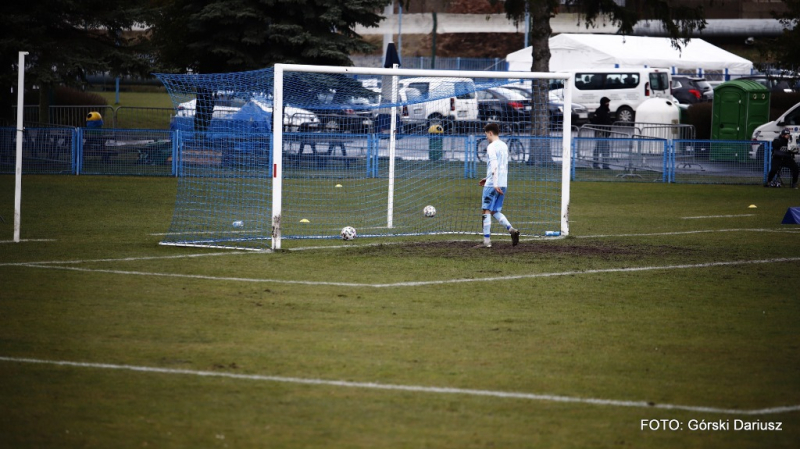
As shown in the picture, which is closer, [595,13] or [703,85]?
[595,13]

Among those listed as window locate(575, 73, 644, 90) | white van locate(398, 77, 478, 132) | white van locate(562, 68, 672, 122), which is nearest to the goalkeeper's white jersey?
white van locate(398, 77, 478, 132)

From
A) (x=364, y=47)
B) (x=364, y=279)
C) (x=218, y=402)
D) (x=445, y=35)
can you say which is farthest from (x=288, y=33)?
(x=445, y=35)

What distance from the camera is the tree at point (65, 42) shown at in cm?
2900

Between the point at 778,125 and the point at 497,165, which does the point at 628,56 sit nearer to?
the point at 778,125

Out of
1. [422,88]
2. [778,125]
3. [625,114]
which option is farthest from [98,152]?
[625,114]

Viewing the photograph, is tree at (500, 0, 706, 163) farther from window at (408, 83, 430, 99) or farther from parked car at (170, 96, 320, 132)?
window at (408, 83, 430, 99)

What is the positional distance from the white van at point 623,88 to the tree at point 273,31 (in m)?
12.8

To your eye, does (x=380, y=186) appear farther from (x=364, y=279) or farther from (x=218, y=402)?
(x=218, y=402)

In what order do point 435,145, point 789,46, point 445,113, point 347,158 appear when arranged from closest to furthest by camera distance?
point 347,158, point 435,145, point 445,113, point 789,46

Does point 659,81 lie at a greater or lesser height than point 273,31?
lesser

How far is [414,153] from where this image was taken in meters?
24.2

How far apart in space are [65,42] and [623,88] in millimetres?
22016

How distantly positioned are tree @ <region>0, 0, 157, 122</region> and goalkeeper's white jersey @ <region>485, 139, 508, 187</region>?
19.1 metres

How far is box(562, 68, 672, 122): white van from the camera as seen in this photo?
40.0 m
